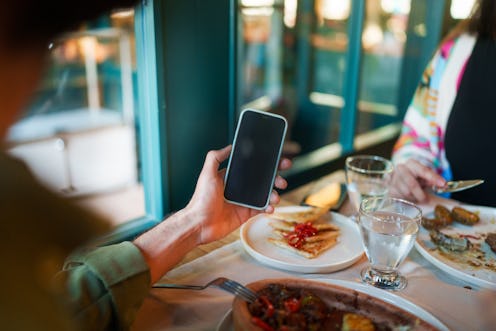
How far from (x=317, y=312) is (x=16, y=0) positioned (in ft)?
1.87

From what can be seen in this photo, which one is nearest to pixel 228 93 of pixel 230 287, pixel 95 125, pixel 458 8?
pixel 230 287

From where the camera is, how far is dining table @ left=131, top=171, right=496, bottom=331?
2.65 feet

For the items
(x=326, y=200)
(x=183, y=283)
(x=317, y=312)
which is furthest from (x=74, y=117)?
(x=317, y=312)

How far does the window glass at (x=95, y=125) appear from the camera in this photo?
2.94 meters

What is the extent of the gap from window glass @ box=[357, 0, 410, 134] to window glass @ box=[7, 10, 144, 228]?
142 cm

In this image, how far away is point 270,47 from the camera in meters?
3.16

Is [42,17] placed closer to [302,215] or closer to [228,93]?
[302,215]

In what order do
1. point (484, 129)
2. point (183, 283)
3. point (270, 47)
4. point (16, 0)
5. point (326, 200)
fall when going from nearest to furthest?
point (16, 0) < point (183, 283) < point (326, 200) < point (484, 129) < point (270, 47)

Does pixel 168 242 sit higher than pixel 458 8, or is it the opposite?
pixel 458 8

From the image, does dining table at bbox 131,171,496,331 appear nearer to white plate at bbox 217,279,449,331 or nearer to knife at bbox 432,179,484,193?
white plate at bbox 217,279,449,331


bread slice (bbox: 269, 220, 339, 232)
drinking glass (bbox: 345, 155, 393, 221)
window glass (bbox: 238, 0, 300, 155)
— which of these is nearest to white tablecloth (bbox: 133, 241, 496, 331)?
bread slice (bbox: 269, 220, 339, 232)

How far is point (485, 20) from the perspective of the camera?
1.45 metres

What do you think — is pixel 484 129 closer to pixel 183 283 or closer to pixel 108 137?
pixel 183 283

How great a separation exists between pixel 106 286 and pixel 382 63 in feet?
9.30
